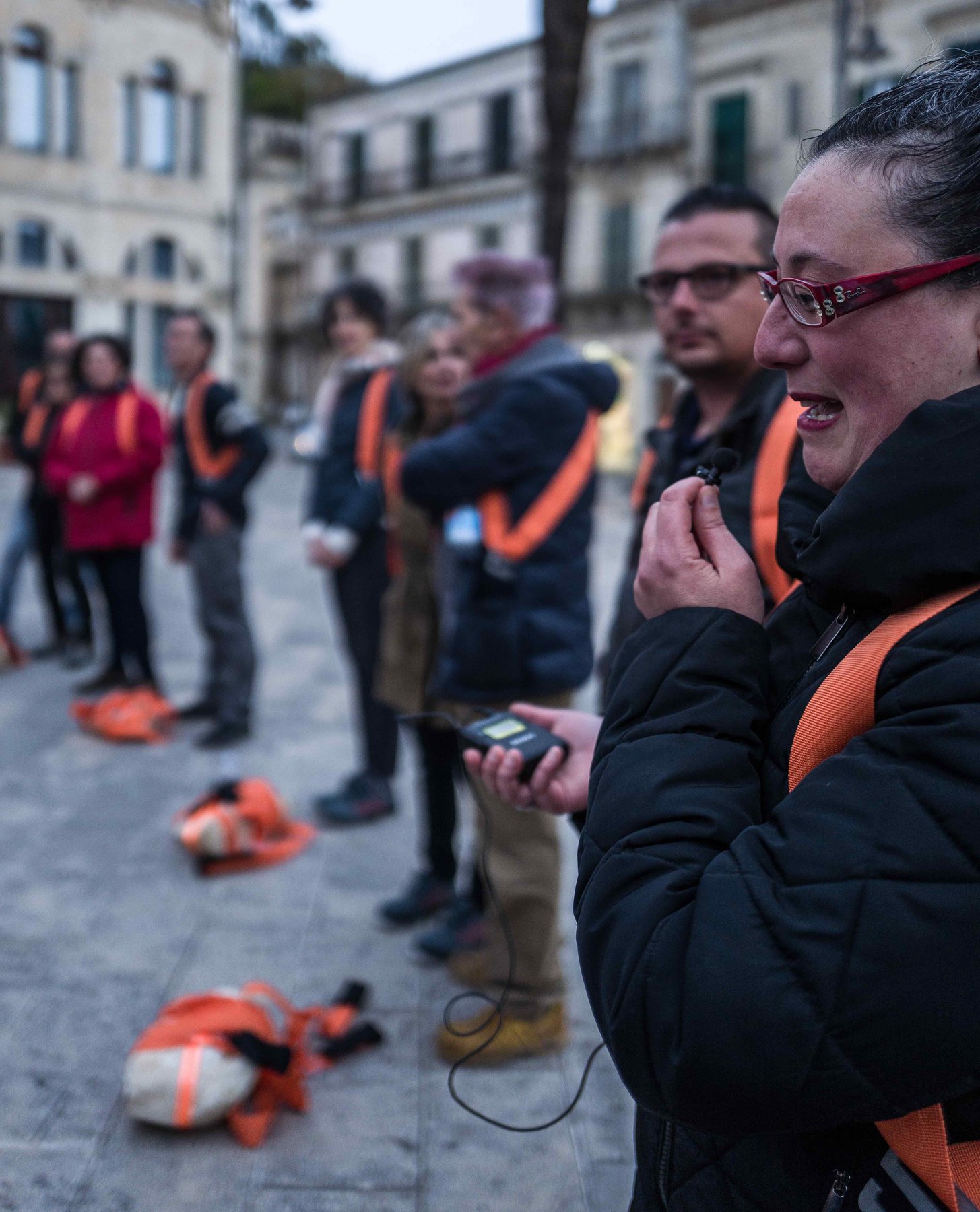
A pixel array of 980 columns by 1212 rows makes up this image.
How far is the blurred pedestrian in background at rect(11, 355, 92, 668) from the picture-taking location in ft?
23.9

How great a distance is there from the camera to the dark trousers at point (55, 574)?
7410mm

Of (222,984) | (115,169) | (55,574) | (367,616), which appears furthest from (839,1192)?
(115,169)

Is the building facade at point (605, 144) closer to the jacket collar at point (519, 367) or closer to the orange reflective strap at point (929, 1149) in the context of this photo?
the jacket collar at point (519, 367)

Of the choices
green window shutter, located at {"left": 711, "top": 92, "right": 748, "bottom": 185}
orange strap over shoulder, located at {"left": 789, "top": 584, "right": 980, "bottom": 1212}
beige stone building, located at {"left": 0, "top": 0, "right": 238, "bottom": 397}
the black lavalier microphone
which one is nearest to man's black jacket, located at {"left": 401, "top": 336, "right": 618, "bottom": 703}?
the black lavalier microphone

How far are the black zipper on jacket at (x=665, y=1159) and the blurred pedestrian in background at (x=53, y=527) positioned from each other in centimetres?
645

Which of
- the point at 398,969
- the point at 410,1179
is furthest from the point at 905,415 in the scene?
the point at 398,969

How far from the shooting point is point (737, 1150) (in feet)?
3.96

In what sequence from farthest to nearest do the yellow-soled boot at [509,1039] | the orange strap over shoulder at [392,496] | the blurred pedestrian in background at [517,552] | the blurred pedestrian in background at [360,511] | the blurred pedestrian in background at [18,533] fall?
1. the blurred pedestrian in background at [18,533]
2. the blurred pedestrian in background at [360,511]
3. the orange strap over shoulder at [392,496]
4. the blurred pedestrian in background at [517,552]
5. the yellow-soled boot at [509,1039]

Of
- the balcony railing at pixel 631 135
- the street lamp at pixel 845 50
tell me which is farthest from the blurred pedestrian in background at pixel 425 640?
the balcony railing at pixel 631 135

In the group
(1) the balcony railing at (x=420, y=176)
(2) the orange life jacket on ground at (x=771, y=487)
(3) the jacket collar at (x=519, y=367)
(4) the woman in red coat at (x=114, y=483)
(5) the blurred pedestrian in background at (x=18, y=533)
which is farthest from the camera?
(1) the balcony railing at (x=420, y=176)

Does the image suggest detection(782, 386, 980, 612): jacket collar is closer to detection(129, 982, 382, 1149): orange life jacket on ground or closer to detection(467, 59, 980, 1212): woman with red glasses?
detection(467, 59, 980, 1212): woman with red glasses

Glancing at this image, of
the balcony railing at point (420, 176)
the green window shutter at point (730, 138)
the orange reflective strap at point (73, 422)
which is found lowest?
the orange reflective strap at point (73, 422)

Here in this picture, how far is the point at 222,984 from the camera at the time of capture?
340cm

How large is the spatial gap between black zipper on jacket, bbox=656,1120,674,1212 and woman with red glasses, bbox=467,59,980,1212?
0.01 meters
